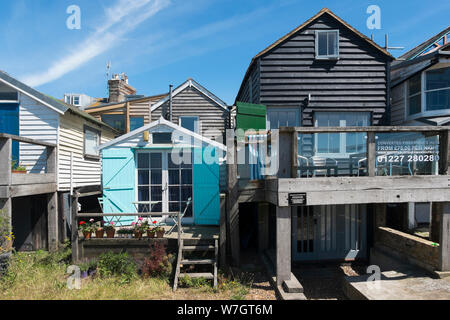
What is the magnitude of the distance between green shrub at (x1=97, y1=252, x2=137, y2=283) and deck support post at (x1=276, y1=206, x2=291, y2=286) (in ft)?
11.2

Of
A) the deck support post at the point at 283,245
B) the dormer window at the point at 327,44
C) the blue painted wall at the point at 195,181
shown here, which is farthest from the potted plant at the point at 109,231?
the dormer window at the point at 327,44

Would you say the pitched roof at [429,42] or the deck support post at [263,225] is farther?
the pitched roof at [429,42]

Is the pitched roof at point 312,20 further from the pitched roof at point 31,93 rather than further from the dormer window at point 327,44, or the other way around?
the pitched roof at point 31,93

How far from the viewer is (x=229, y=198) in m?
6.23

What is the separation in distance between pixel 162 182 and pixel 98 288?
3301mm

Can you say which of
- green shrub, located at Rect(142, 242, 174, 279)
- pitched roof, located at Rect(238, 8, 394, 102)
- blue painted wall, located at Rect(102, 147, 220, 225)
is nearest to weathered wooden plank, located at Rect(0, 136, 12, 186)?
blue painted wall, located at Rect(102, 147, 220, 225)

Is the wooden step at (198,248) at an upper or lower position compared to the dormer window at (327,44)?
lower

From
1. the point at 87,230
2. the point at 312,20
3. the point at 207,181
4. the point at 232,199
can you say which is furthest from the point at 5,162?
the point at 312,20

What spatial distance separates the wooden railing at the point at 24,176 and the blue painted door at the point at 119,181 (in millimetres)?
1729

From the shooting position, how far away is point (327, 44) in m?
8.68

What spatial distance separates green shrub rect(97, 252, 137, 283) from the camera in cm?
607

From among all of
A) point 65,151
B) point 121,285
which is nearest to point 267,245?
point 121,285

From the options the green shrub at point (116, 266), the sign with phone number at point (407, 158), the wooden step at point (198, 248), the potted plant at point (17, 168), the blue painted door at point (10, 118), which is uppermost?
the blue painted door at point (10, 118)

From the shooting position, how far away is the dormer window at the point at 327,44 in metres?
8.64
